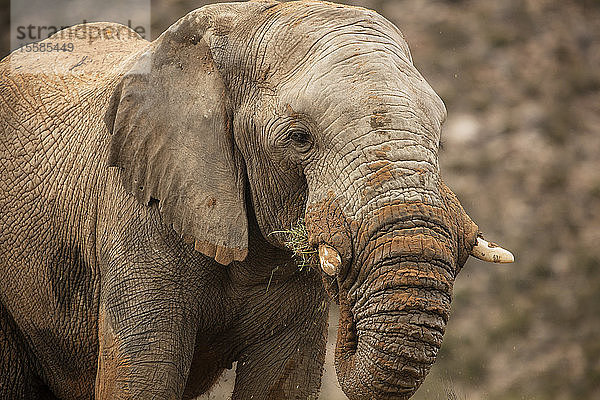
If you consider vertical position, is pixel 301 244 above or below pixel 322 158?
below

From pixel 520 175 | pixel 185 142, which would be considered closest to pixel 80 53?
pixel 185 142

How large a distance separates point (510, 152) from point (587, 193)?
1177 mm

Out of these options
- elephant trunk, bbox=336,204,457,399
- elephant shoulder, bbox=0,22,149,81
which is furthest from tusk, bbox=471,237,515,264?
elephant shoulder, bbox=0,22,149,81

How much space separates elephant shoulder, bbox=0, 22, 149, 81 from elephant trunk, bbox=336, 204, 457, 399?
2285mm

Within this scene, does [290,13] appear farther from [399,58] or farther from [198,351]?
[198,351]

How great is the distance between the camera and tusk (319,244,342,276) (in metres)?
4.26

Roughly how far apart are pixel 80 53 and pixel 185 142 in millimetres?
1797

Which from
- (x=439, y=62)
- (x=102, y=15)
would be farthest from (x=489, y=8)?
(x=102, y=15)

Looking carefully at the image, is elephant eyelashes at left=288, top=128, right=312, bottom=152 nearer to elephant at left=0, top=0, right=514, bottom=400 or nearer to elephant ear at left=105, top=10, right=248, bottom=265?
elephant at left=0, top=0, right=514, bottom=400

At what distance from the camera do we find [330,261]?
4.27m

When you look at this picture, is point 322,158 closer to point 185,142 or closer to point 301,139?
point 301,139

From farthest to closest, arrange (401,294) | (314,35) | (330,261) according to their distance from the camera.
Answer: (314,35) < (330,261) < (401,294)

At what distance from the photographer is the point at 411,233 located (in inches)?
163

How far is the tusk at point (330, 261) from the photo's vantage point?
426cm
